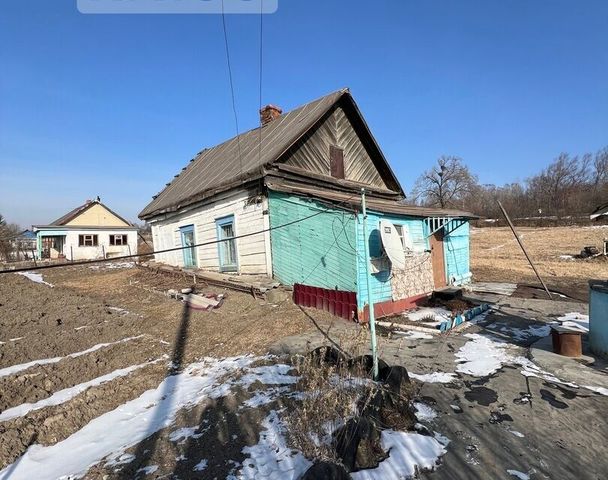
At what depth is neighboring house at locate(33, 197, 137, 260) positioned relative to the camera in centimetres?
3347

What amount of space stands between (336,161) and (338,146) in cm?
71

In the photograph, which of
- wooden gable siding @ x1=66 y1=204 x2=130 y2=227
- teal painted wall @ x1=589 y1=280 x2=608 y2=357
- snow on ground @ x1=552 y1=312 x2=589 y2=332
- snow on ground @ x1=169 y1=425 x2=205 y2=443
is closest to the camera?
snow on ground @ x1=169 y1=425 x2=205 y2=443

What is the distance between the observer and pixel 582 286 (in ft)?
49.8

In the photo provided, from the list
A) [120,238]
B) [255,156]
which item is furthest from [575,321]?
[120,238]

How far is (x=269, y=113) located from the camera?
18.7 m

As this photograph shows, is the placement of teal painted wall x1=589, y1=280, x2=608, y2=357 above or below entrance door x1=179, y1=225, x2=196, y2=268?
below

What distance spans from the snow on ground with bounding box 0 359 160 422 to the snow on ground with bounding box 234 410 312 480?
3.44m

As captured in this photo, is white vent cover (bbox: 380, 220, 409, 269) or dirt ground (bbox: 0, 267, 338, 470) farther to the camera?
white vent cover (bbox: 380, 220, 409, 269)

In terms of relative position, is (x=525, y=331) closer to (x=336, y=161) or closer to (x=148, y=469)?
(x=148, y=469)

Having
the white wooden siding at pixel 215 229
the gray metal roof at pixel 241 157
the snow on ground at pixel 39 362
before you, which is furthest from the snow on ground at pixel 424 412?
the gray metal roof at pixel 241 157

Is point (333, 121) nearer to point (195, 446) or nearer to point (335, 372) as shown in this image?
point (335, 372)

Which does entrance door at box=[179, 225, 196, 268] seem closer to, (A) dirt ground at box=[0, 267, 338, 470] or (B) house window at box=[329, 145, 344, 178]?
(A) dirt ground at box=[0, 267, 338, 470]

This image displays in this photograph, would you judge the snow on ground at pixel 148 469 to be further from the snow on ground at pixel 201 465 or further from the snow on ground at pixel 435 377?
the snow on ground at pixel 435 377

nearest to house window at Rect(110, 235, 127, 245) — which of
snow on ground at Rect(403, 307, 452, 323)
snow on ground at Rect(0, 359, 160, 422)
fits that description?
snow on ground at Rect(0, 359, 160, 422)
